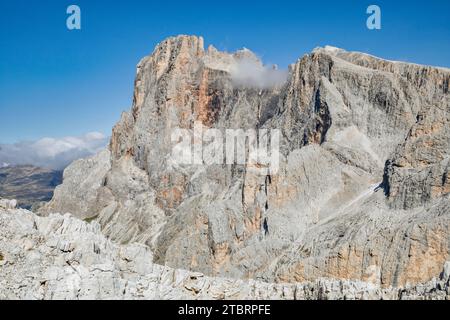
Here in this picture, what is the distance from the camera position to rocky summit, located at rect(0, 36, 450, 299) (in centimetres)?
4953

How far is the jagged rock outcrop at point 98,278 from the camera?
150ft

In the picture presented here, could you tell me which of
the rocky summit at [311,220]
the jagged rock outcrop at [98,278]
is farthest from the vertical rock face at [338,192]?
the jagged rock outcrop at [98,278]

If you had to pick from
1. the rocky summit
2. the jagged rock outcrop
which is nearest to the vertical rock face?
the rocky summit

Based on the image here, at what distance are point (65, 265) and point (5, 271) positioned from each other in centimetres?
467

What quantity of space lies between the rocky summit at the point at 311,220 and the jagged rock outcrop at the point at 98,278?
0.13 metres

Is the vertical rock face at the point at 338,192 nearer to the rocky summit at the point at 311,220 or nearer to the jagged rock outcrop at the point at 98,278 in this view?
the rocky summit at the point at 311,220

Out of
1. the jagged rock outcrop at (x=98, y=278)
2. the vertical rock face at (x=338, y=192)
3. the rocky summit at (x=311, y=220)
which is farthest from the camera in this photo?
the vertical rock face at (x=338, y=192)

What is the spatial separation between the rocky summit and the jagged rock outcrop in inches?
5.1

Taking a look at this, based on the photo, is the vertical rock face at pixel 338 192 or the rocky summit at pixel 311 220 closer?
the rocky summit at pixel 311 220

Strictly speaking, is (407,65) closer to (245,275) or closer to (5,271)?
(245,275)

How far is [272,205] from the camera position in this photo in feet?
395

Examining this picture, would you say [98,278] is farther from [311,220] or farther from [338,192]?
[338,192]

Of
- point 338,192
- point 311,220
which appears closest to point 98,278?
point 311,220
